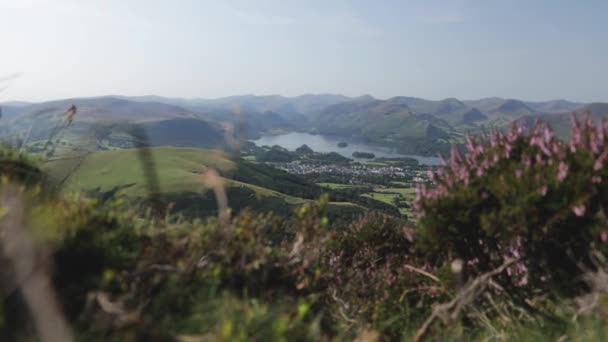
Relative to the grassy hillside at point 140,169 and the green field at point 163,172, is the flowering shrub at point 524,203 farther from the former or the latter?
the grassy hillside at point 140,169

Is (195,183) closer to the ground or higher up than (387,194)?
higher up

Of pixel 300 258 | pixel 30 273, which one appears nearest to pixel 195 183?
pixel 300 258

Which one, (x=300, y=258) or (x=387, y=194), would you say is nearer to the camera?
(x=300, y=258)

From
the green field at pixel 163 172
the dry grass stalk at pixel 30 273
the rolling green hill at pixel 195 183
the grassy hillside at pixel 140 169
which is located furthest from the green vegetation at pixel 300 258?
the grassy hillside at pixel 140 169

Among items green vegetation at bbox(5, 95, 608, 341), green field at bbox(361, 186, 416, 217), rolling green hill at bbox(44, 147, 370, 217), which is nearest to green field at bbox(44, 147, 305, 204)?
rolling green hill at bbox(44, 147, 370, 217)

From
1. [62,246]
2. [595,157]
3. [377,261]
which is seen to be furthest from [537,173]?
[377,261]

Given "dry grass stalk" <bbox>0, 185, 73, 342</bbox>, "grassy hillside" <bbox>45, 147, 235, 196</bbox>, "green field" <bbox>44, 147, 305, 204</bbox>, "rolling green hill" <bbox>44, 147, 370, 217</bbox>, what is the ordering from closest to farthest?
"dry grass stalk" <bbox>0, 185, 73, 342</bbox> < "rolling green hill" <bbox>44, 147, 370, 217</bbox> < "green field" <bbox>44, 147, 305, 204</bbox> < "grassy hillside" <bbox>45, 147, 235, 196</bbox>

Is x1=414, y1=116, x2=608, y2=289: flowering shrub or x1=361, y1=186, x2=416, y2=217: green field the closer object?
x1=414, y1=116, x2=608, y2=289: flowering shrub

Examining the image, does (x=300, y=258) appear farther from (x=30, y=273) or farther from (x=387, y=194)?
(x=387, y=194)

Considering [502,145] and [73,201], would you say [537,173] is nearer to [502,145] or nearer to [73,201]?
[502,145]

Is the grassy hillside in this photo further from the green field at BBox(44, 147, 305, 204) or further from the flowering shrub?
the flowering shrub
